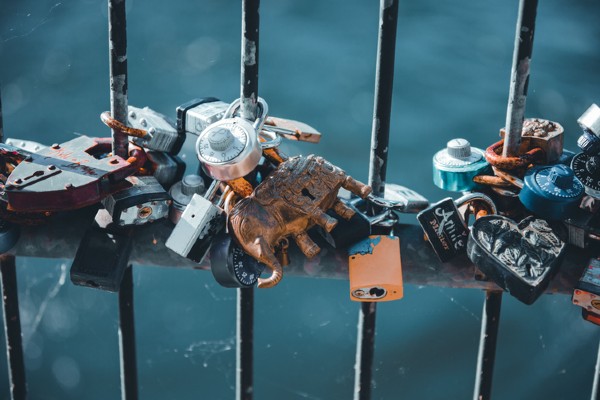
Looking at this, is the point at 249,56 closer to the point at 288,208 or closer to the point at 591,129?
the point at 288,208

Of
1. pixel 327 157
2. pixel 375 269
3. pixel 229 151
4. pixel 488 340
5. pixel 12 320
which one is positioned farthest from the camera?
pixel 327 157

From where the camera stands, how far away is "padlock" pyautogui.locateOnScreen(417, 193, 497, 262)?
1491mm

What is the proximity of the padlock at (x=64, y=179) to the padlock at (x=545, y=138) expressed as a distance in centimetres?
66

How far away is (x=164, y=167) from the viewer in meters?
1.60

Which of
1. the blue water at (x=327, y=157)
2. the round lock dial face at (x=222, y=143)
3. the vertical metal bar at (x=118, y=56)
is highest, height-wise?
the vertical metal bar at (x=118, y=56)

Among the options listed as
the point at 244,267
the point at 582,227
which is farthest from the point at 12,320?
the point at 582,227

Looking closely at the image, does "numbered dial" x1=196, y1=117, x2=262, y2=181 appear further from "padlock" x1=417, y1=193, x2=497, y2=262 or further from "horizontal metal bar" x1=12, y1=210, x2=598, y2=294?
"padlock" x1=417, y1=193, x2=497, y2=262

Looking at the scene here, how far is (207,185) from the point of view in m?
1.59

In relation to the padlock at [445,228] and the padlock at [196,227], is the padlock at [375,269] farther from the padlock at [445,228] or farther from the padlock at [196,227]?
the padlock at [196,227]

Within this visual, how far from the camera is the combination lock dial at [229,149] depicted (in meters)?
1.40

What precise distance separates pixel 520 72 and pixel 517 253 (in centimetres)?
29

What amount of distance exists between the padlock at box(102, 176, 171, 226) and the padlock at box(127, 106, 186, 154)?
7cm

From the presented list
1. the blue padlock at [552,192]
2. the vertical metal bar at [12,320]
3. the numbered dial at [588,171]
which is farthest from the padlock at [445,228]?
the vertical metal bar at [12,320]

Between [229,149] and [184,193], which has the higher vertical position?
[229,149]
